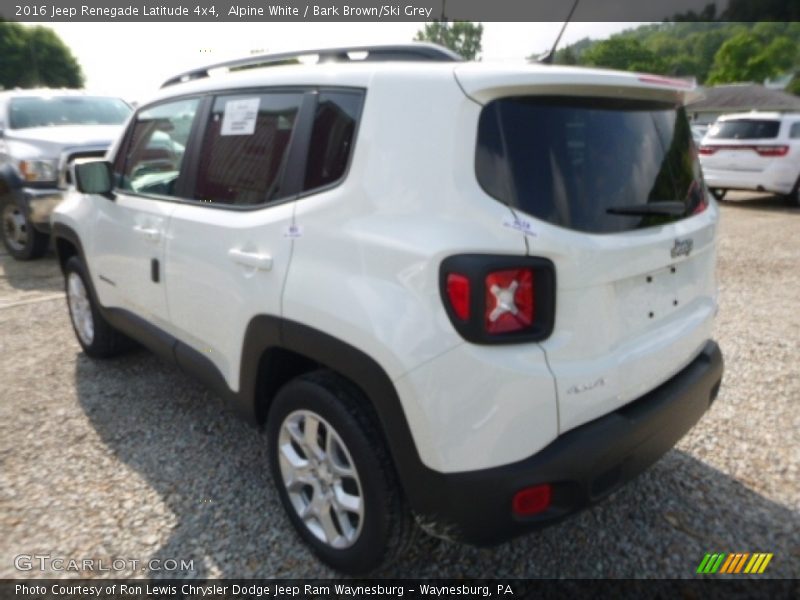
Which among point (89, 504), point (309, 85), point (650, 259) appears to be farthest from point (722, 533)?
point (89, 504)

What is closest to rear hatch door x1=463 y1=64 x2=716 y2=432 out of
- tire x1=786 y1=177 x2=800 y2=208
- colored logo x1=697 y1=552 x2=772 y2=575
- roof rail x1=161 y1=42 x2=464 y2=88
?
roof rail x1=161 y1=42 x2=464 y2=88

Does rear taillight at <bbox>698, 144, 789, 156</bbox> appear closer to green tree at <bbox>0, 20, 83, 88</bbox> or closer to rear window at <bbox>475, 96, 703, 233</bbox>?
rear window at <bbox>475, 96, 703, 233</bbox>

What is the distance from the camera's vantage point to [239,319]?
2.38 m

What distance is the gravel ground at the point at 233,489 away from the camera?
2311 mm

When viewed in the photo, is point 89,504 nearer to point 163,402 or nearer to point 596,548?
point 163,402

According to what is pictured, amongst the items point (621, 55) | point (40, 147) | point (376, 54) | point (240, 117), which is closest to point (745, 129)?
point (376, 54)

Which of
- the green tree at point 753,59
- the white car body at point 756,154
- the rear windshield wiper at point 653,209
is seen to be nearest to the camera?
the rear windshield wiper at point 653,209

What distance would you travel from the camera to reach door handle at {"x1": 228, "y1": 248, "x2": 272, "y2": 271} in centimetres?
218

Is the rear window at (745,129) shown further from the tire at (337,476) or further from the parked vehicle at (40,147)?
the tire at (337,476)

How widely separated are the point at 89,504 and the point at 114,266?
1.35 metres

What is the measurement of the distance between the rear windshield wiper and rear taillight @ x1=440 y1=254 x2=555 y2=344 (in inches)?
15.5

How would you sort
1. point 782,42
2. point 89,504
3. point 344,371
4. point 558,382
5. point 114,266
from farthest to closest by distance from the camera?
1. point 782,42
2. point 114,266
3. point 89,504
4. point 344,371
5. point 558,382

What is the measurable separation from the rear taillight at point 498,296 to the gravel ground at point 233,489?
1111mm

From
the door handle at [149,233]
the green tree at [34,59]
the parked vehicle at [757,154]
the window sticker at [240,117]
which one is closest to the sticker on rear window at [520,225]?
the window sticker at [240,117]
